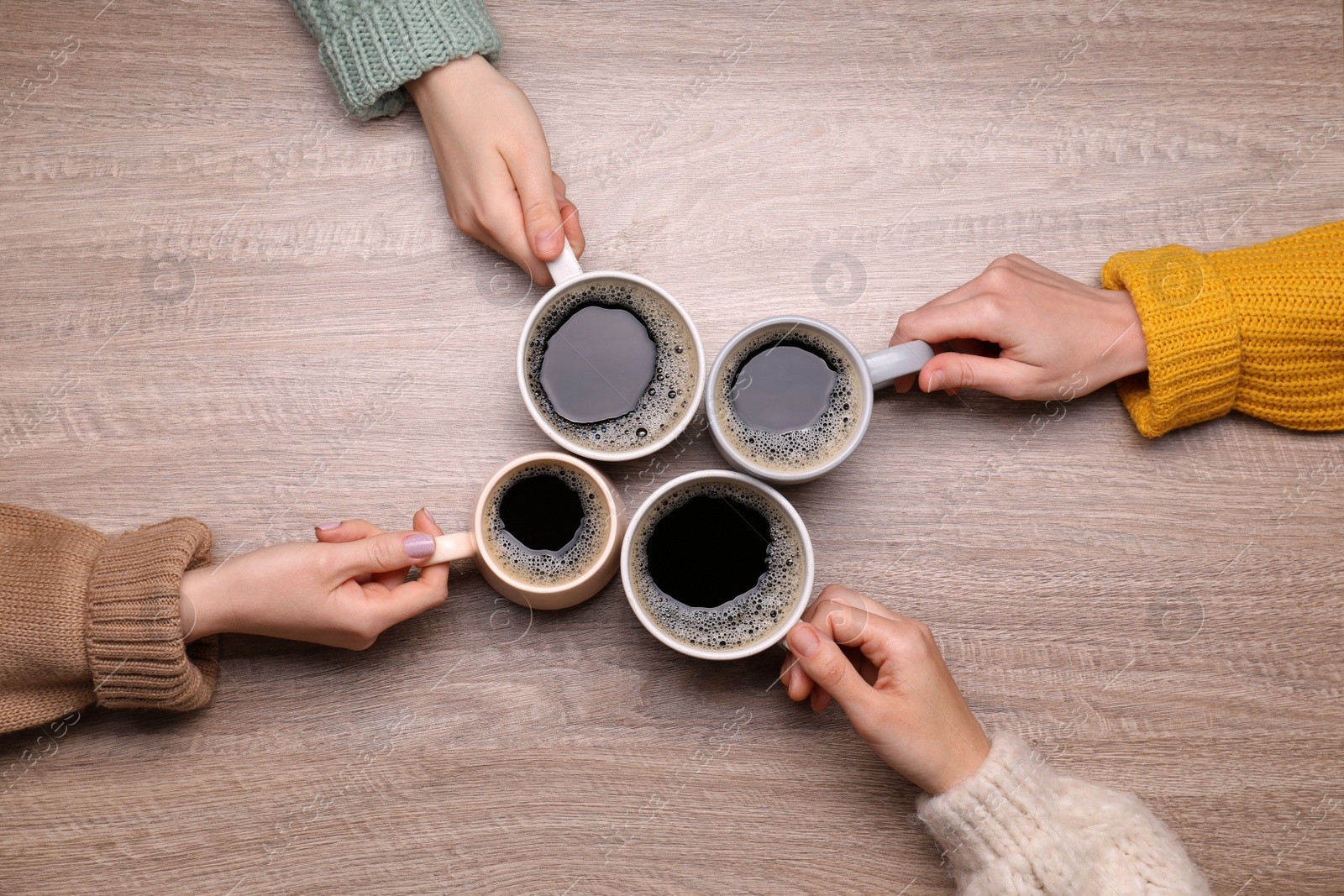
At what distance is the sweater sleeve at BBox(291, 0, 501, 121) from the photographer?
3.57ft

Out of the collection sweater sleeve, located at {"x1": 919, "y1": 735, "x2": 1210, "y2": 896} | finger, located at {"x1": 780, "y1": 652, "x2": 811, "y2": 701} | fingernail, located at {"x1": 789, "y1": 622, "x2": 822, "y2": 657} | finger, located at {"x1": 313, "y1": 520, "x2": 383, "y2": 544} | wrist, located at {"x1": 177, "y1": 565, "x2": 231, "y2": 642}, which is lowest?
sweater sleeve, located at {"x1": 919, "y1": 735, "x2": 1210, "y2": 896}

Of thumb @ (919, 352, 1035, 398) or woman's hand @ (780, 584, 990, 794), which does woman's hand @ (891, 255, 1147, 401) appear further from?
woman's hand @ (780, 584, 990, 794)

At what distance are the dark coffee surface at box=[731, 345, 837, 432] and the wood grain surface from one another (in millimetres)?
117

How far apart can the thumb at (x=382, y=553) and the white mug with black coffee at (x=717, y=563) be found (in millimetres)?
263

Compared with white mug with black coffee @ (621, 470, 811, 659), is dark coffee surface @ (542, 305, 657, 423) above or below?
above

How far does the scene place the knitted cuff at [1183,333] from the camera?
3.53 ft

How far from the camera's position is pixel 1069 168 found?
47.7 inches

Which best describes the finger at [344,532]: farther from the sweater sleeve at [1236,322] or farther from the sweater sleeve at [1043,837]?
the sweater sleeve at [1236,322]

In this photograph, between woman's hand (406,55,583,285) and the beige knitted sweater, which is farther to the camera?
woman's hand (406,55,583,285)

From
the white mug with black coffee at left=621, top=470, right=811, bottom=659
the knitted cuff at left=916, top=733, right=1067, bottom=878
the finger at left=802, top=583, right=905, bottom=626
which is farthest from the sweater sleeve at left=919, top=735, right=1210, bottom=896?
the white mug with black coffee at left=621, top=470, right=811, bottom=659

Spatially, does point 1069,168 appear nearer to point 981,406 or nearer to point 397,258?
point 981,406

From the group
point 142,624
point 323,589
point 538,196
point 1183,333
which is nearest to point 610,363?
point 538,196

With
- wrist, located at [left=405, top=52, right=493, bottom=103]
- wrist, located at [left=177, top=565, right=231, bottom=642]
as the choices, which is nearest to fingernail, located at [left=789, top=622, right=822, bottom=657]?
wrist, located at [left=177, top=565, right=231, bottom=642]

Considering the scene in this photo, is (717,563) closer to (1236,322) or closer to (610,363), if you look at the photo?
(610,363)
